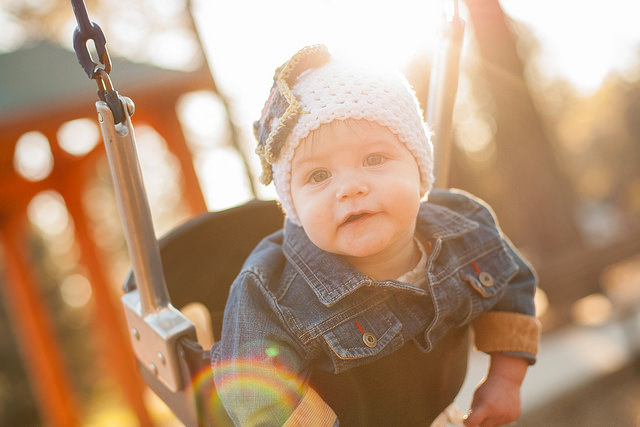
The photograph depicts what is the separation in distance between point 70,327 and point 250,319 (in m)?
9.19

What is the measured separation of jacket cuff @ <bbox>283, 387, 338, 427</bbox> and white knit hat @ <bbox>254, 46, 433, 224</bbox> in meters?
0.26

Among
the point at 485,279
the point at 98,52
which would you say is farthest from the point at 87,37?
the point at 485,279

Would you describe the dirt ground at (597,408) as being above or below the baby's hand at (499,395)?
below

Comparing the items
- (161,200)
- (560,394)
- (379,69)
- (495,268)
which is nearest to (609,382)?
(560,394)

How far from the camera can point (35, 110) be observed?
238cm

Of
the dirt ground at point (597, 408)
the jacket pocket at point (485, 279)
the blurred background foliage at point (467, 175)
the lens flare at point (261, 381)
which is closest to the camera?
the lens flare at point (261, 381)

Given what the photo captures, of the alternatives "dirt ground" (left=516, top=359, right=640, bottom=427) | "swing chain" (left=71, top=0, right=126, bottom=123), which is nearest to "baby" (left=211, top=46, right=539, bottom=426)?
"swing chain" (left=71, top=0, right=126, bottom=123)

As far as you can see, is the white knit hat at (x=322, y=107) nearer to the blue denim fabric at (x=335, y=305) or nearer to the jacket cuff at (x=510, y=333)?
the blue denim fabric at (x=335, y=305)

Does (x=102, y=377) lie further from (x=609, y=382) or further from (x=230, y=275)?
(x=230, y=275)

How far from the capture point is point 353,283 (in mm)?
739

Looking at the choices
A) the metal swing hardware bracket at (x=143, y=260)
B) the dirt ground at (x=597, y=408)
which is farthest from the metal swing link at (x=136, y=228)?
the dirt ground at (x=597, y=408)

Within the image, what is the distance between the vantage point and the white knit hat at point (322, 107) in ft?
2.42

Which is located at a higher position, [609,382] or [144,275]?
[144,275]

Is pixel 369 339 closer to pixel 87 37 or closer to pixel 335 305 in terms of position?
pixel 335 305
